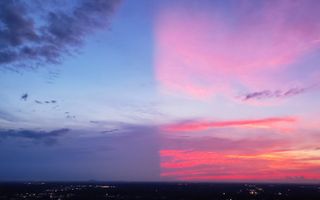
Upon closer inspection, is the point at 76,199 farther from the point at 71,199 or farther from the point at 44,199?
the point at 44,199

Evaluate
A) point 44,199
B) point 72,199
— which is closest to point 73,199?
point 72,199

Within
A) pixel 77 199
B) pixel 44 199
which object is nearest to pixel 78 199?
pixel 77 199

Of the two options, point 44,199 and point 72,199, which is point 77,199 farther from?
point 44,199

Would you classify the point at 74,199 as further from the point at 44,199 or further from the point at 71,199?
the point at 44,199

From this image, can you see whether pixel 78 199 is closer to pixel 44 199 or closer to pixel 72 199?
pixel 72 199

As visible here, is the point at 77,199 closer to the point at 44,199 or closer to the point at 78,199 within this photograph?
the point at 78,199

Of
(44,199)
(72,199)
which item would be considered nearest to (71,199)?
(72,199)
